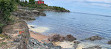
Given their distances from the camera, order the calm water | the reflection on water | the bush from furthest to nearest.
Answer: the calm water
the reflection on water
the bush

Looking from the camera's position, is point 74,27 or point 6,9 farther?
point 74,27

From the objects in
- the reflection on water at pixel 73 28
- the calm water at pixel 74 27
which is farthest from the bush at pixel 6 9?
the calm water at pixel 74 27

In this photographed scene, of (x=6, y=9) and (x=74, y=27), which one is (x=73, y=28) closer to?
(x=74, y=27)

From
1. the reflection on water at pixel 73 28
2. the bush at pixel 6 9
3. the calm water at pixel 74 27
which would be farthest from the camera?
the calm water at pixel 74 27

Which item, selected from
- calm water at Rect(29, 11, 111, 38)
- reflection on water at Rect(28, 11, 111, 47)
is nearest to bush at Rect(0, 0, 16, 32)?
reflection on water at Rect(28, 11, 111, 47)

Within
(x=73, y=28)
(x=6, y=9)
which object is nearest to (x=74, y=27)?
(x=73, y=28)

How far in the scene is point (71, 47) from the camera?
2111cm

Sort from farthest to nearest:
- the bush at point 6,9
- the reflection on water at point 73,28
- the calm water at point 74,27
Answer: the calm water at point 74,27 < the reflection on water at point 73,28 < the bush at point 6,9

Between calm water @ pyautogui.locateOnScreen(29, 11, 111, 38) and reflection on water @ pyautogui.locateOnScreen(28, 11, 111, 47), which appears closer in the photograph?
reflection on water @ pyautogui.locateOnScreen(28, 11, 111, 47)

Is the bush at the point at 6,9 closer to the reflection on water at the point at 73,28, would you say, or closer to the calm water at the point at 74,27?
the reflection on water at the point at 73,28

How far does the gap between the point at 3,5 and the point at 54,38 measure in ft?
40.5

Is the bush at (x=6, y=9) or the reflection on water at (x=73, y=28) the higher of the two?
the bush at (x=6, y=9)

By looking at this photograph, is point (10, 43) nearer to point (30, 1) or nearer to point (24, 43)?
point (24, 43)

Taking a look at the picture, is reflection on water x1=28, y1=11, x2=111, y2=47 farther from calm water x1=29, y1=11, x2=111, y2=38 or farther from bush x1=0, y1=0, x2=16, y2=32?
bush x1=0, y1=0, x2=16, y2=32
